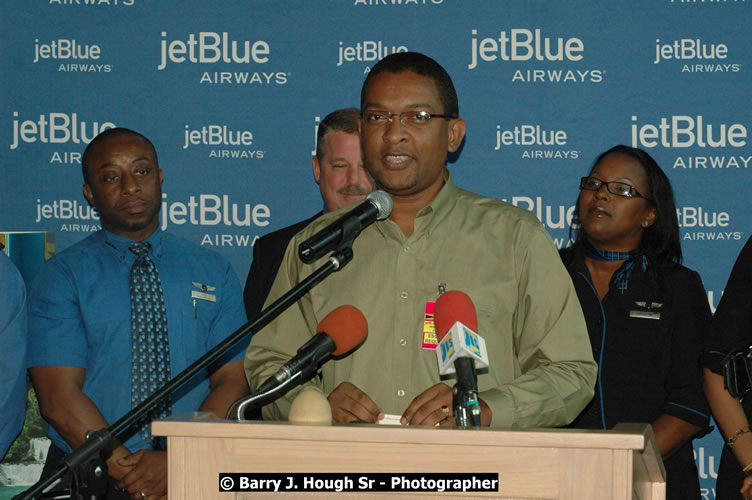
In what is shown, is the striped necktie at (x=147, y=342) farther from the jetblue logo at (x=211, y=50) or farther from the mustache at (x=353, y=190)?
the jetblue logo at (x=211, y=50)

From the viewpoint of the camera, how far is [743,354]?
11.6ft

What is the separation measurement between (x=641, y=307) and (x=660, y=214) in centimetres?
51

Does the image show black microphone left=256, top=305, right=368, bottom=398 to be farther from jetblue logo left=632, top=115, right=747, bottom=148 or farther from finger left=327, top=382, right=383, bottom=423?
jetblue logo left=632, top=115, right=747, bottom=148

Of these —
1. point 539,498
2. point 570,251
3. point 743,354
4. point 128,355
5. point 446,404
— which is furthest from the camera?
point 570,251

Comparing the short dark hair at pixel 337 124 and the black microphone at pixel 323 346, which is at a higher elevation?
the short dark hair at pixel 337 124

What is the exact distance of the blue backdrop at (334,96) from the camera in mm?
4559

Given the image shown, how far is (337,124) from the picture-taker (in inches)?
174

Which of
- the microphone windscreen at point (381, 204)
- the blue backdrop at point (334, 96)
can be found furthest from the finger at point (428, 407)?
the blue backdrop at point (334, 96)

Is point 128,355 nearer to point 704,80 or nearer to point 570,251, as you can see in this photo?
point 570,251

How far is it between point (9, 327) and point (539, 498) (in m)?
3.02

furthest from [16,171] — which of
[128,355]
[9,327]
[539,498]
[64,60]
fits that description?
[539,498]

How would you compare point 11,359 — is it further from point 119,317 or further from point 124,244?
point 124,244

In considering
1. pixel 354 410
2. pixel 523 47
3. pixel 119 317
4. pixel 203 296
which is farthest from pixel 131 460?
pixel 523 47

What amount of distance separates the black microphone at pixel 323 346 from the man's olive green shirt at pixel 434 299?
0.52 metres
